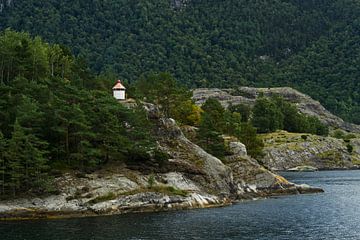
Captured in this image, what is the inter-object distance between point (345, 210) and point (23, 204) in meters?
55.3

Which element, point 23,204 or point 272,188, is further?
point 272,188

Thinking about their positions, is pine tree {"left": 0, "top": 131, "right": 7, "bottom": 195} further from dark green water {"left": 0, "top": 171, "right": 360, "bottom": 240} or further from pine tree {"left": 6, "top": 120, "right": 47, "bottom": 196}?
dark green water {"left": 0, "top": 171, "right": 360, "bottom": 240}

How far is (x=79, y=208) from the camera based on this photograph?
90312mm

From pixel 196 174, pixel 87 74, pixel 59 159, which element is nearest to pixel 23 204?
pixel 59 159

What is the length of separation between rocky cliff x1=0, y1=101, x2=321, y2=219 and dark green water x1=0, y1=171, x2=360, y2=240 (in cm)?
450

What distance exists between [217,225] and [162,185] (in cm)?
2181

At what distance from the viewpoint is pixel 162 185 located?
332ft

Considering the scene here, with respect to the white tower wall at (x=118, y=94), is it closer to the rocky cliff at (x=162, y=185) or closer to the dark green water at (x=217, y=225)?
the rocky cliff at (x=162, y=185)

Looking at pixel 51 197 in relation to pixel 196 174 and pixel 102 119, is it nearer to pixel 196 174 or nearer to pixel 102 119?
pixel 102 119

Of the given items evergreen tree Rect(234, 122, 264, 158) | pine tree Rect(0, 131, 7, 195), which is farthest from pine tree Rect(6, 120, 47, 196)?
evergreen tree Rect(234, 122, 264, 158)

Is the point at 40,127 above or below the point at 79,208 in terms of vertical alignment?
above

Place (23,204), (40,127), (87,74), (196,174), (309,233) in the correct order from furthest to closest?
(87,74)
(196,174)
(40,127)
(23,204)
(309,233)

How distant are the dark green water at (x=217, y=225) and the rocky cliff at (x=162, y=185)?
450 centimetres

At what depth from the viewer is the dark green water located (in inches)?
2891
